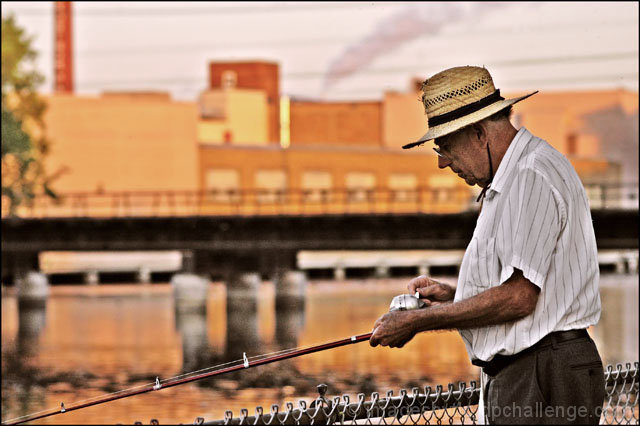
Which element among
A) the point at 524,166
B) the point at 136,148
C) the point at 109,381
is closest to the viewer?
the point at 524,166

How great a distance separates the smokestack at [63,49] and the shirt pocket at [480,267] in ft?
323

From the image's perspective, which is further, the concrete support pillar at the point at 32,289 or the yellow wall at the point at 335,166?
the yellow wall at the point at 335,166

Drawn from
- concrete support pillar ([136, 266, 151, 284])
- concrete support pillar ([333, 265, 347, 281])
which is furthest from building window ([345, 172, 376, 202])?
concrete support pillar ([136, 266, 151, 284])

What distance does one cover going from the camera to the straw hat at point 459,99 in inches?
172

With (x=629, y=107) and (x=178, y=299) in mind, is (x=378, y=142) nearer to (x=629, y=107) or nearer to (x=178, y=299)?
(x=629, y=107)

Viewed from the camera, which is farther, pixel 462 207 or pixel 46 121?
pixel 462 207

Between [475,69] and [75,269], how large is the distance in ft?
322

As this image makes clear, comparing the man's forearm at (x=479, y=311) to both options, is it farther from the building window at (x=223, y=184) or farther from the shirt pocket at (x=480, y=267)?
the building window at (x=223, y=184)

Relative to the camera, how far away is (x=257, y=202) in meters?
88.6

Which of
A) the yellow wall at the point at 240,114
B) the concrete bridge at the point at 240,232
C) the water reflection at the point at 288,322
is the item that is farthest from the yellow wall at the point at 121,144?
the concrete bridge at the point at 240,232

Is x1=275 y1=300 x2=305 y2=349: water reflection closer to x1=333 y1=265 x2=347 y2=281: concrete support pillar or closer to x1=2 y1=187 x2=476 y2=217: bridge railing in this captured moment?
x1=2 y1=187 x2=476 y2=217: bridge railing

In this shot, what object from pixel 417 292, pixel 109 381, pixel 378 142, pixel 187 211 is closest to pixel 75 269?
pixel 187 211

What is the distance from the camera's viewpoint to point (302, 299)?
8056 cm

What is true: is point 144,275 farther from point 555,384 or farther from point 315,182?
point 555,384
